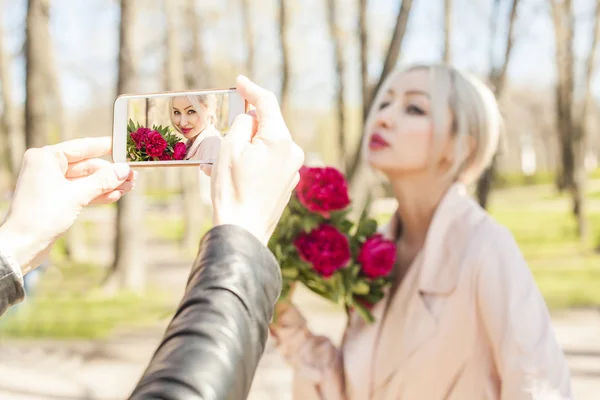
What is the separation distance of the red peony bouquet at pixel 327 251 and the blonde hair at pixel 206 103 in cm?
102

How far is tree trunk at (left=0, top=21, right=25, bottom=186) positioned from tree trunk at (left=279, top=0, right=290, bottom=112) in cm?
420

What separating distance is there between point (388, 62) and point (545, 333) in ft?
18.7

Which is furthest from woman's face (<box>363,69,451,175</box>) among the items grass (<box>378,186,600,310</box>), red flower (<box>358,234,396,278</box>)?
grass (<box>378,186,600,310</box>)

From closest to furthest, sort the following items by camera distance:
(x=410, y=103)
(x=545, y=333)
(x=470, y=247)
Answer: (x=545, y=333), (x=470, y=247), (x=410, y=103)

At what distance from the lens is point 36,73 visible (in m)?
9.12

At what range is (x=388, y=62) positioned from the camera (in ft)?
24.1

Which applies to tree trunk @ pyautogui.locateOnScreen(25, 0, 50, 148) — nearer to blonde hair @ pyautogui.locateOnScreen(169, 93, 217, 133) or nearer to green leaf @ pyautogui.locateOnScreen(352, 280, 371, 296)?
green leaf @ pyautogui.locateOnScreen(352, 280, 371, 296)

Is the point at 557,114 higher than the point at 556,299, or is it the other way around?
the point at 557,114

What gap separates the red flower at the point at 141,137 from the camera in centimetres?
118

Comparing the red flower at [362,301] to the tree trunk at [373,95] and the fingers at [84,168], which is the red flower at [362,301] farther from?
the tree trunk at [373,95]

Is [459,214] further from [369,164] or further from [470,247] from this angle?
[369,164]

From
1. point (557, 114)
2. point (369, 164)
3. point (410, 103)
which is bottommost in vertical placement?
point (557, 114)

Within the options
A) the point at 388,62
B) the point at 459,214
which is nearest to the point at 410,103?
the point at 459,214

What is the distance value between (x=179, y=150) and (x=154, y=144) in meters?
0.05
